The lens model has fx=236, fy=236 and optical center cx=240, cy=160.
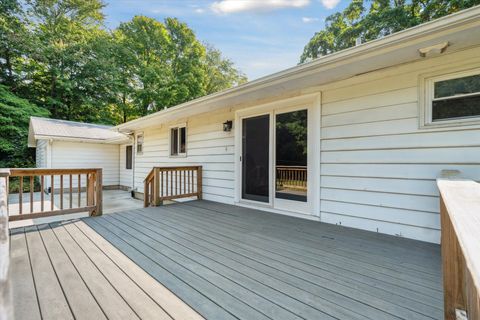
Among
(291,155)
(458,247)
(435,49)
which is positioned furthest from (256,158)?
(458,247)

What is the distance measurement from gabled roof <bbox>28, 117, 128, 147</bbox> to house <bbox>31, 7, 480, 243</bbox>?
6579 millimetres

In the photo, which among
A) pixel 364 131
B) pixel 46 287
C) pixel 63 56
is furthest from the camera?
pixel 63 56

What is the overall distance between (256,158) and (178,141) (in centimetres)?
288

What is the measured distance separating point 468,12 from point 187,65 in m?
16.9

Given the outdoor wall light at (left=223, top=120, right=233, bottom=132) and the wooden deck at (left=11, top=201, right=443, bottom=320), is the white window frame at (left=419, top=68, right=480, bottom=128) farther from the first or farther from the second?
the outdoor wall light at (left=223, top=120, right=233, bottom=132)

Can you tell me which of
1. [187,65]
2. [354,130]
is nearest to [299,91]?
[354,130]

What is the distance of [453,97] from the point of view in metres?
2.62

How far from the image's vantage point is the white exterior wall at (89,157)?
30.5 feet

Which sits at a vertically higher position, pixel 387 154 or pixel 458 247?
pixel 387 154

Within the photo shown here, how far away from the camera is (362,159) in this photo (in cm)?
328

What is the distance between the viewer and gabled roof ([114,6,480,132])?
2.10 m

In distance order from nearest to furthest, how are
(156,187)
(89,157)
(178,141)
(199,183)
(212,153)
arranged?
(156,187) → (212,153) → (199,183) → (178,141) → (89,157)

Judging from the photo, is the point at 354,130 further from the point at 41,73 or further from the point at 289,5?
the point at 41,73

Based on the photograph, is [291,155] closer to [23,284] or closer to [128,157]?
[23,284]
